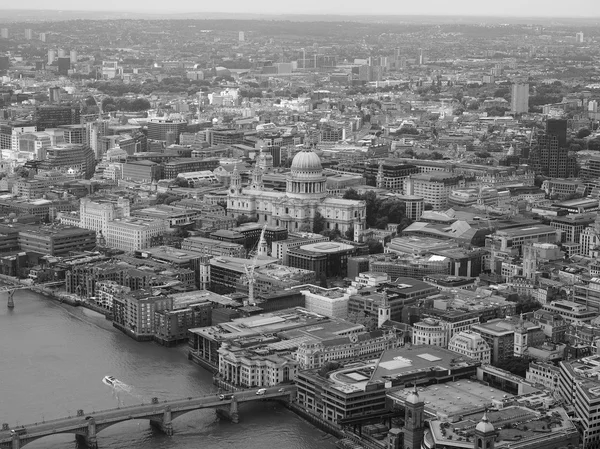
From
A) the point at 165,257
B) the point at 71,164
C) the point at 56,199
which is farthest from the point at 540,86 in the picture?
the point at 165,257

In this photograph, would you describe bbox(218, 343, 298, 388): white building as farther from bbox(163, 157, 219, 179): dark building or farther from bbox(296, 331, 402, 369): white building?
bbox(163, 157, 219, 179): dark building

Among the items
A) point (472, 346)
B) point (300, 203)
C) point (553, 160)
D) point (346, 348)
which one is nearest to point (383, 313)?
point (346, 348)

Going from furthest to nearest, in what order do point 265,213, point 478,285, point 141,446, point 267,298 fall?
point 265,213, point 478,285, point 267,298, point 141,446

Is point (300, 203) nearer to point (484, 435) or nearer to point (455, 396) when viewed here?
point (455, 396)

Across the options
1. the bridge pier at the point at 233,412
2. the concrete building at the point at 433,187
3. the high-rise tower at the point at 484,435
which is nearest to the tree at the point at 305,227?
the concrete building at the point at 433,187

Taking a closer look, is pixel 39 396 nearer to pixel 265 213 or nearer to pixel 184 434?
pixel 184 434

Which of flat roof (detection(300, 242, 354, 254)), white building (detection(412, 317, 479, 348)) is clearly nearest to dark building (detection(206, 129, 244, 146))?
flat roof (detection(300, 242, 354, 254))

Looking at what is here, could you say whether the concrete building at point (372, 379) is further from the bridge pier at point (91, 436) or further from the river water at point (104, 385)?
the bridge pier at point (91, 436)
